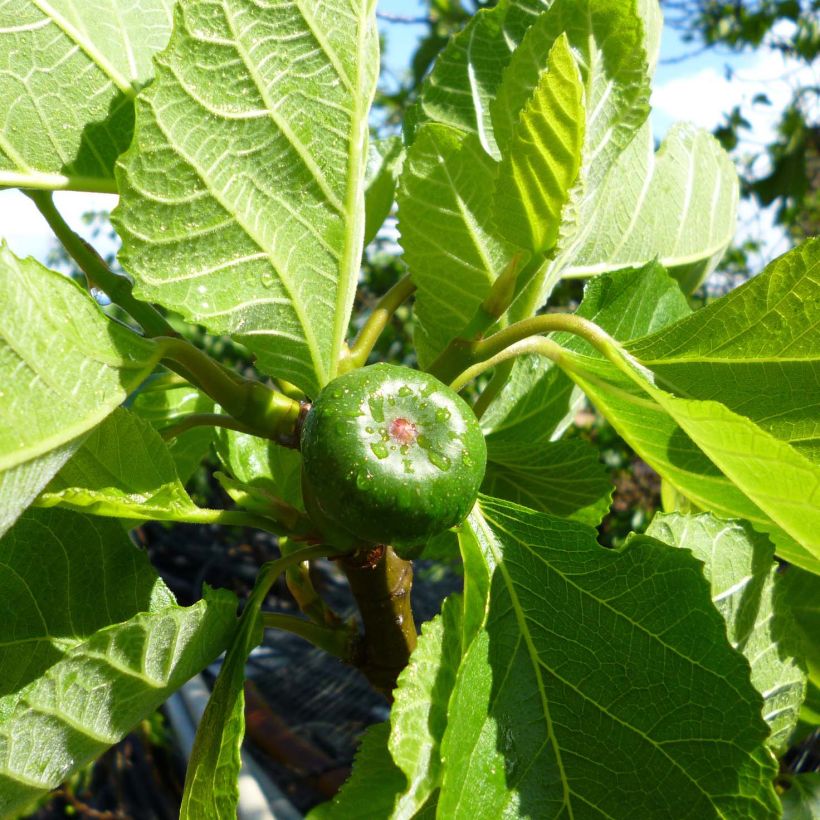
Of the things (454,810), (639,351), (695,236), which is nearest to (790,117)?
(695,236)

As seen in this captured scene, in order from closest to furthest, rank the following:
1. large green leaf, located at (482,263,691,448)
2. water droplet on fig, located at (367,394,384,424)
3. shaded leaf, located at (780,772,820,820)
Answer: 1. water droplet on fig, located at (367,394,384,424)
2. large green leaf, located at (482,263,691,448)
3. shaded leaf, located at (780,772,820,820)

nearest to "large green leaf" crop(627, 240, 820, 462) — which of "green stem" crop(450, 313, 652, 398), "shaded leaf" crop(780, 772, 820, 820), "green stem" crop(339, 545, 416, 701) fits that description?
"green stem" crop(450, 313, 652, 398)

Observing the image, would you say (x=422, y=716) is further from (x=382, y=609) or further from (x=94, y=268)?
(x=94, y=268)

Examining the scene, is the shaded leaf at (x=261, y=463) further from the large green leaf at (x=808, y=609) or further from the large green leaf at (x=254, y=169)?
the large green leaf at (x=808, y=609)

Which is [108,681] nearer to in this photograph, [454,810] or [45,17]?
[454,810]

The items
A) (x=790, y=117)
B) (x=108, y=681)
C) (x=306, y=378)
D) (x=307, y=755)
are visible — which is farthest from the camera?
(x=790, y=117)

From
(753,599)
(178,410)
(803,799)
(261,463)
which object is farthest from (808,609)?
(178,410)

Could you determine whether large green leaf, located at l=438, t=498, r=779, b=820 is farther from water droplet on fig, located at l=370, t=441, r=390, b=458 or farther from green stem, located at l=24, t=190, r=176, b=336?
green stem, located at l=24, t=190, r=176, b=336

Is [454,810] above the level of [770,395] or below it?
below
